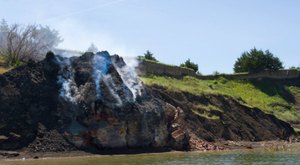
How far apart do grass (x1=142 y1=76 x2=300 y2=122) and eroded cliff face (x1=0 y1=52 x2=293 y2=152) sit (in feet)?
39.9

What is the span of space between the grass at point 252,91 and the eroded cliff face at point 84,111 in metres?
12.1

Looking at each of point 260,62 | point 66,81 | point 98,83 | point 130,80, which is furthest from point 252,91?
point 66,81

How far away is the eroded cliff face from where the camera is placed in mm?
37250

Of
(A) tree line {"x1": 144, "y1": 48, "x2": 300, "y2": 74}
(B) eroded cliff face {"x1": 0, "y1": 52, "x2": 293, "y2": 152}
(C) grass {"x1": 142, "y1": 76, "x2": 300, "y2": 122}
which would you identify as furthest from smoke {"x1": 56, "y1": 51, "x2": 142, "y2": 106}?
(A) tree line {"x1": 144, "y1": 48, "x2": 300, "y2": 74}

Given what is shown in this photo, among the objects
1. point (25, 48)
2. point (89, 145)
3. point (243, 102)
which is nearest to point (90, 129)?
point (89, 145)

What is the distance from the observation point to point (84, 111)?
127 feet

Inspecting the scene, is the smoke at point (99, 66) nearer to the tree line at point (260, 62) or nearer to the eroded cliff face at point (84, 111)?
the eroded cliff face at point (84, 111)

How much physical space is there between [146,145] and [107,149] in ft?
11.7

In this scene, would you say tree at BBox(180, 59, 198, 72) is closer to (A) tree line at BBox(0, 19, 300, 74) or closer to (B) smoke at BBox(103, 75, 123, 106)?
(A) tree line at BBox(0, 19, 300, 74)

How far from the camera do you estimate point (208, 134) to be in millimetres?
48344

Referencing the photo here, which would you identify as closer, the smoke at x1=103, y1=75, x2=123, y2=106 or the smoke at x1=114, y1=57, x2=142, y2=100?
the smoke at x1=103, y1=75, x2=123, y2=106

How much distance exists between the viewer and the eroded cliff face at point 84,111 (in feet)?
122

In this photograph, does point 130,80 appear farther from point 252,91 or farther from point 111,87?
point 252,91

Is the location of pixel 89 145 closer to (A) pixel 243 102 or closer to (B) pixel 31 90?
(B) pixel 31 90
